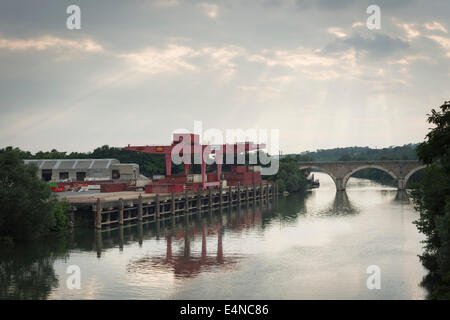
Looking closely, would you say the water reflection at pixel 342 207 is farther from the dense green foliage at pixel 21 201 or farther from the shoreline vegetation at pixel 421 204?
the dense green foliage at pixel 21 201

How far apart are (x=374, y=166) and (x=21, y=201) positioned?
250 feet

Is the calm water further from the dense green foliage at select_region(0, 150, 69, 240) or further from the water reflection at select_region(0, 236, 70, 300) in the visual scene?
the dense green foliage at select_region(0, 150, 69, 240)

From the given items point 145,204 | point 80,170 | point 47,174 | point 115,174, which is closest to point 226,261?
point 145,204

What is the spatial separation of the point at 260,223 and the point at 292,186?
4248 centimetres

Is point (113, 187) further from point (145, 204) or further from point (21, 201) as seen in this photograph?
point (21, 201)

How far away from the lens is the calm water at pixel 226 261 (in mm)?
25453

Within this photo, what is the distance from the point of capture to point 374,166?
327 ft

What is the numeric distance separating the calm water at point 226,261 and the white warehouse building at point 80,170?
97.8 ft

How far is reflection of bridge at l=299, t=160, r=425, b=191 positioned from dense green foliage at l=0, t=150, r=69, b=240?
69360 millimetres

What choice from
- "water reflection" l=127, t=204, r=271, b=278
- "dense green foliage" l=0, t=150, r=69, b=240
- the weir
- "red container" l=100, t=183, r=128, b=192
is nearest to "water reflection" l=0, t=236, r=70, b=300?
"dense green foliage" l=0, t=150, r=69, b=240

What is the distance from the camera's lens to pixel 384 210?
2405 inches

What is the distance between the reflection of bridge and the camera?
314 feet

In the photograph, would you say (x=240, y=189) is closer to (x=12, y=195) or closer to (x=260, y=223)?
(x=260, y=223)
